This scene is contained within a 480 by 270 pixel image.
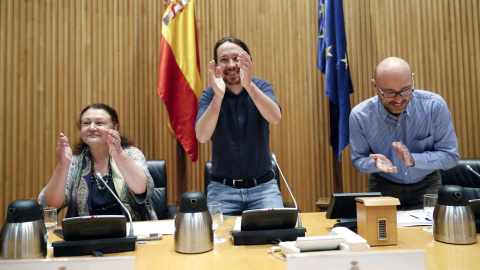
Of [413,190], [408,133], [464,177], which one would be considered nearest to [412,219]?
[413,190]

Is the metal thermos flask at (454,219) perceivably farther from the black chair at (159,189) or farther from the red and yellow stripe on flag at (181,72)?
the red and yellow stripe on flag at (181,72)

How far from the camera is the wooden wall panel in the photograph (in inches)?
134

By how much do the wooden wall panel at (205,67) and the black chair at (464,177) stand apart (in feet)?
3.65

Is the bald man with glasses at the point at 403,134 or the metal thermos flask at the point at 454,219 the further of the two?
the bald man with glasses at the point at 403,134

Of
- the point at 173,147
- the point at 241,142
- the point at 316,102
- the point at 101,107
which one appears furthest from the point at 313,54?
the point at 101,107

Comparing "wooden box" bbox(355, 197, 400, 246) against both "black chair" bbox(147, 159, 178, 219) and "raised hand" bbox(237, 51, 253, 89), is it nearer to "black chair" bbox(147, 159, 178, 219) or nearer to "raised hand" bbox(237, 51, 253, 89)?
"raised hand" bbox(237, 51, 253, 89)

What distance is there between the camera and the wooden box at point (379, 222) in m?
1.39

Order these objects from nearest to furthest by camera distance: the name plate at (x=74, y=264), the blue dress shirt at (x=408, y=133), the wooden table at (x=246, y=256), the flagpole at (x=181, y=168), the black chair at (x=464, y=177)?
the name plate at (x=74, y=264), the wooden table at (x=246, y=256), the blue dress shirt at (x=408, y=133), the black chair at (x=464, y=177), the flagpole at (x=181, y=168)

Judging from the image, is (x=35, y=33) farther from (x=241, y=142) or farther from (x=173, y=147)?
(x=241, y=142)

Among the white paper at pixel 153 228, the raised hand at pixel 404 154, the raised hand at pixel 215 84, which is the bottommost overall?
the white paper at pixel 153 228

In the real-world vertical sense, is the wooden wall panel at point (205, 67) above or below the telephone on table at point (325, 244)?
above

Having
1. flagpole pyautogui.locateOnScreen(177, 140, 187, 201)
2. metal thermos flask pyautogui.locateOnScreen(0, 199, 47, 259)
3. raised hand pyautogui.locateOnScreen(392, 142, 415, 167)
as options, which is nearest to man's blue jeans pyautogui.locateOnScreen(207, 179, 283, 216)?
raised hand pyautogui.locateOnScreen(392, 142, 415, 167)

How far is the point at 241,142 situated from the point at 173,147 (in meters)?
1.71

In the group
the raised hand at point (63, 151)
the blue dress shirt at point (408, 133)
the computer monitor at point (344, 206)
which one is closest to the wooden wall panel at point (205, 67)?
the blue dress shirt at point (408, 133)
